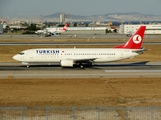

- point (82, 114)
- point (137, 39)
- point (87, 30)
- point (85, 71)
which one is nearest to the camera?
point (82, 114)

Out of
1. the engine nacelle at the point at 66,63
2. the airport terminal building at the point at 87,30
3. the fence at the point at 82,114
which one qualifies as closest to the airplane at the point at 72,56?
the engine nacelle at the point at 66,63

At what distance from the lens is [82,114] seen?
25469mm

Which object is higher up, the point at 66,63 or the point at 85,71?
the point at 66,63

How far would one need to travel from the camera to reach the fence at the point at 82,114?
24.2 m

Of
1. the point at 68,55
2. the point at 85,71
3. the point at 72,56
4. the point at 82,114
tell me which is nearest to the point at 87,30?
the point at 72,56

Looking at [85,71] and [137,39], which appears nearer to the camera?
[85,71]

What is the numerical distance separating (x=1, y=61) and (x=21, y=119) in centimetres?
4105

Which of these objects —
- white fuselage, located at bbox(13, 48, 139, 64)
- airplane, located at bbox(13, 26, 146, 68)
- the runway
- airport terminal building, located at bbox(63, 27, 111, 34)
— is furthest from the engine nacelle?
airport terminal building, located at bbox(63, 27, 111, 34)

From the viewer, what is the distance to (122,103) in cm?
3169

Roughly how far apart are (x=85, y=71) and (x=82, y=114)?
2586 cm

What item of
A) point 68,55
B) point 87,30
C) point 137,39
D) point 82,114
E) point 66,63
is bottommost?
point 87,30

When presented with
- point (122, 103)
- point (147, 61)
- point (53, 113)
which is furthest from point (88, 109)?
point (147, 61)

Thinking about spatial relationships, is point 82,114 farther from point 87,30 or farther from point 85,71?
point 87,30

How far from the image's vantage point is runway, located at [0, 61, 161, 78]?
47.1 m
